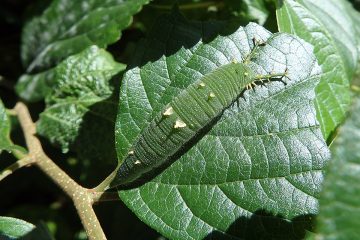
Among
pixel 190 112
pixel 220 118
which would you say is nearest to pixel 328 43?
pixel 220 118

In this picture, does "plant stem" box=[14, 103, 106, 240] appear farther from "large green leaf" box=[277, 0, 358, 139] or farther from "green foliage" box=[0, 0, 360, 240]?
"large green leaf" box=[277, 0, 358, 139]

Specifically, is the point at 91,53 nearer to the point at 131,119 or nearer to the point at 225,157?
the point at 131,119

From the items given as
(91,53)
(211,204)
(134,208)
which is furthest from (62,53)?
(211,204)

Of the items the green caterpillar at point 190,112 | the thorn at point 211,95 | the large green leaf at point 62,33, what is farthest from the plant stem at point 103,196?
the large green leaf at point 62,33

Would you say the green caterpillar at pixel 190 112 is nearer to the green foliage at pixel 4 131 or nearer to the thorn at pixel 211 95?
the thorn at pixel 211 95

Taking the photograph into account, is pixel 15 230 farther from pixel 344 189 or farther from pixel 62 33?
pixel 344 189

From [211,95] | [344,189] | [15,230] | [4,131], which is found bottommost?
[15,230]
